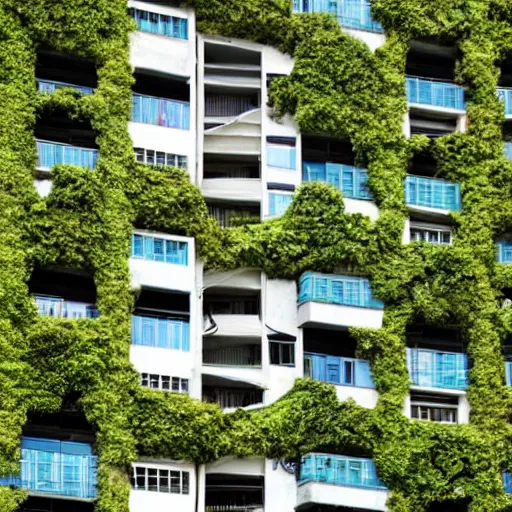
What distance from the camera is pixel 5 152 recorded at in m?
58.2

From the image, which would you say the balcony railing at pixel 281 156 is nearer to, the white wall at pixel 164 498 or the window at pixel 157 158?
the window at pixel 157 158

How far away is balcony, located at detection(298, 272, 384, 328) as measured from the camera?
196 feet

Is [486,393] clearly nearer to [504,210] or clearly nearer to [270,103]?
[504,210]

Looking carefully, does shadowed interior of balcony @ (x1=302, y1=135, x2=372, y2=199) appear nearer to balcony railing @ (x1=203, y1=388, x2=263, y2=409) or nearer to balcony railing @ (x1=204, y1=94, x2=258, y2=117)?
balcony railing @ (x1=204, y1=94, x2=258, y2=117)

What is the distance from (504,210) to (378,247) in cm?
546

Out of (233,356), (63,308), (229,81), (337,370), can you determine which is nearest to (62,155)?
(63,308)

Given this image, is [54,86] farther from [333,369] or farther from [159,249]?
[333,369]

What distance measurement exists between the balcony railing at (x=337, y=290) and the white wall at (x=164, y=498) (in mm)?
7797

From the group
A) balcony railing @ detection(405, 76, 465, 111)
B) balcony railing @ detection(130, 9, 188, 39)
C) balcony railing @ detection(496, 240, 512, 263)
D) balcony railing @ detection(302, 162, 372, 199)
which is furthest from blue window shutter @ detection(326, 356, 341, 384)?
balcony railing @ detection(130, 9, 188, 39)

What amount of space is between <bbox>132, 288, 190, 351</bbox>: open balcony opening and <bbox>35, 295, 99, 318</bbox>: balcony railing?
157 cm

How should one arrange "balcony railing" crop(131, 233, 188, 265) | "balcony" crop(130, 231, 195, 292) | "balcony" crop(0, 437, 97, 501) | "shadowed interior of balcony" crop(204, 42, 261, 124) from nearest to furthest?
"balcony" crop(0, 437, 97, 501) → "balcony" crop(130, 231, 195, 292) → "balcony railing" crop(131, 233, 188, 265) → "shadowed interior of balcony" crop(204, 42, 261, 124)

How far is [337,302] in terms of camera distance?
60281mm

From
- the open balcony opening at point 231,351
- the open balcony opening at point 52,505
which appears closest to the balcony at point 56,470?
the open balcony opening at point 52,505

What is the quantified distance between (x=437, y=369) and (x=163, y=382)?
10.3 m
